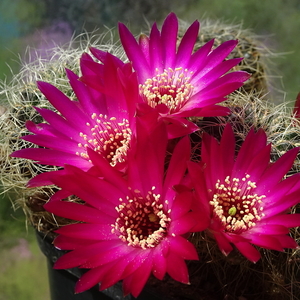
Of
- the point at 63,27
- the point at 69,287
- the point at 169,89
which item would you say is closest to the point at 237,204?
the point at 169,89

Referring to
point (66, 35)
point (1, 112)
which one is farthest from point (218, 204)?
point (66, 35)

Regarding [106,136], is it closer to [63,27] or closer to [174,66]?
[174,66]

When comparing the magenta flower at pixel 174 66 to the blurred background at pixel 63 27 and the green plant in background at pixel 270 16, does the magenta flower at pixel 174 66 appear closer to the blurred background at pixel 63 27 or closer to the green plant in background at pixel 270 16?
the blurred background at pixel 63 27

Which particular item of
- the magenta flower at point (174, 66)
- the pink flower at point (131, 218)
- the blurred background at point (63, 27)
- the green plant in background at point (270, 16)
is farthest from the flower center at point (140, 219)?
the green plant in background at point (270, 16)

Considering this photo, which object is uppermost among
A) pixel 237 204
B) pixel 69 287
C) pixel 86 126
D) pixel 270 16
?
pixel 86 126

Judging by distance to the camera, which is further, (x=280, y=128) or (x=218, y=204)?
(x=280, y=128)

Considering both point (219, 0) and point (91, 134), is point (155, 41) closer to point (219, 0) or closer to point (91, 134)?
point (91, 134)
